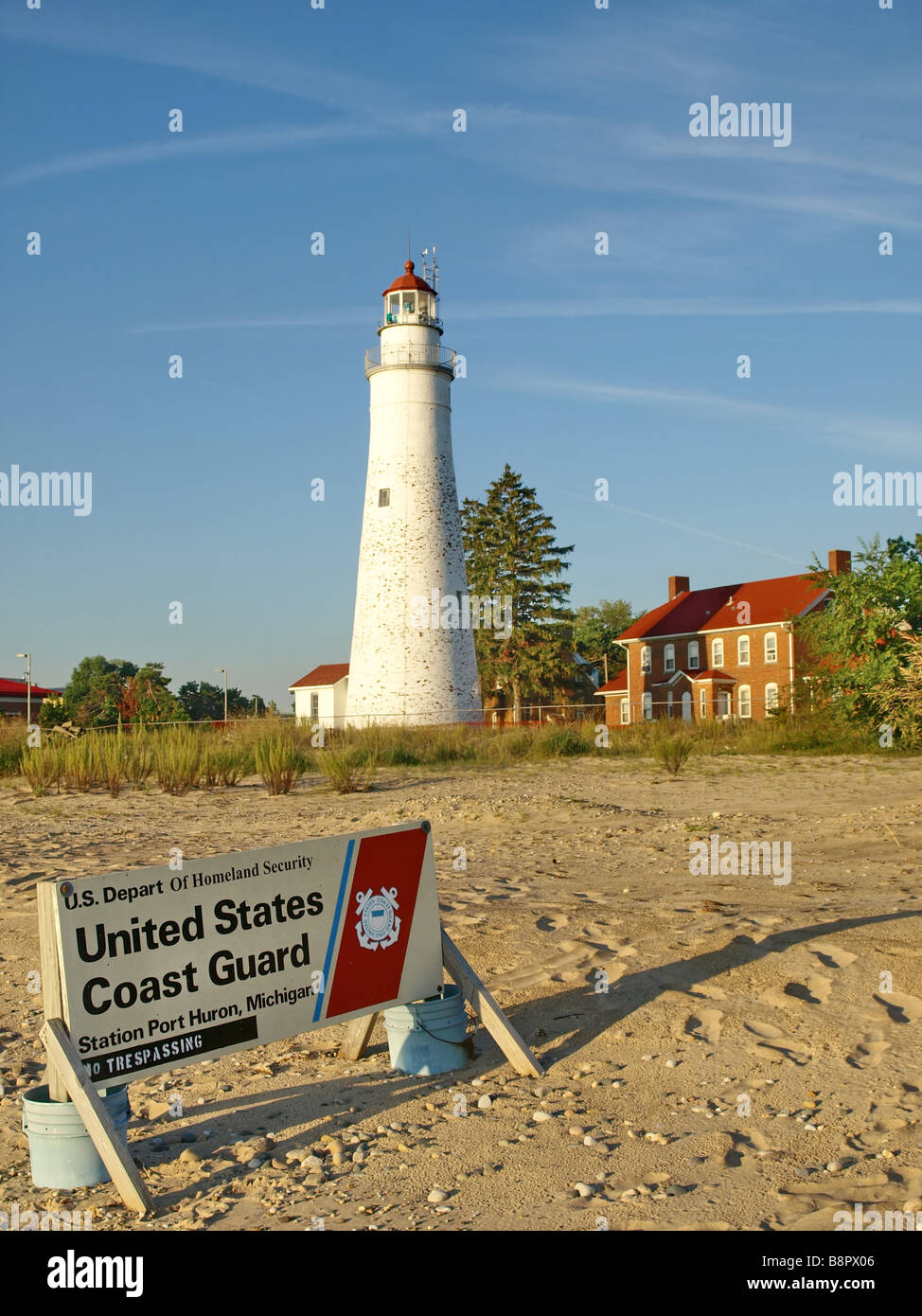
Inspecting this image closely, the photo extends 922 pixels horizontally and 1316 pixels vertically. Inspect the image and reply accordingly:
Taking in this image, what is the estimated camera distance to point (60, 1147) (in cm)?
438

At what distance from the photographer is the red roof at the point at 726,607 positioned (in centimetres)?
4985

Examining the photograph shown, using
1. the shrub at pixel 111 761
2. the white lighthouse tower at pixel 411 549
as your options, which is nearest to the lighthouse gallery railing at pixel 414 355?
the white lighthouse tower at pixel 411 549

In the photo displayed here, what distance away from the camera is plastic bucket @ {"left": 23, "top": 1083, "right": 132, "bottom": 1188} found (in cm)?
436

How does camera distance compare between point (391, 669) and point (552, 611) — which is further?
point (552, 611)

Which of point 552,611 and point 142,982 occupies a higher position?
point 552,611

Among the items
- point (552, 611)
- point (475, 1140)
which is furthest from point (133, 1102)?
point (552, 611)

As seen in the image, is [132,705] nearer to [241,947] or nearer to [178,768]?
[178,768]

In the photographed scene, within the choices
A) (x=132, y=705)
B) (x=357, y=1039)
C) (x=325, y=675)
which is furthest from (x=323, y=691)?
(x=357, y=1039)

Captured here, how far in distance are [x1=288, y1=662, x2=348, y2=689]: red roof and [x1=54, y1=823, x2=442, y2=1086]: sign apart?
55.2 m

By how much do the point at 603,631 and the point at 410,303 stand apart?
4925cm

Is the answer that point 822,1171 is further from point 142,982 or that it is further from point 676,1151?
point 142,982

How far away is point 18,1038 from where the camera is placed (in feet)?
20.9

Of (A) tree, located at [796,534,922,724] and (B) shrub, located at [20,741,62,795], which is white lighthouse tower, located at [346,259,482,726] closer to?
(A) tree, located at [796,534,922,724]
